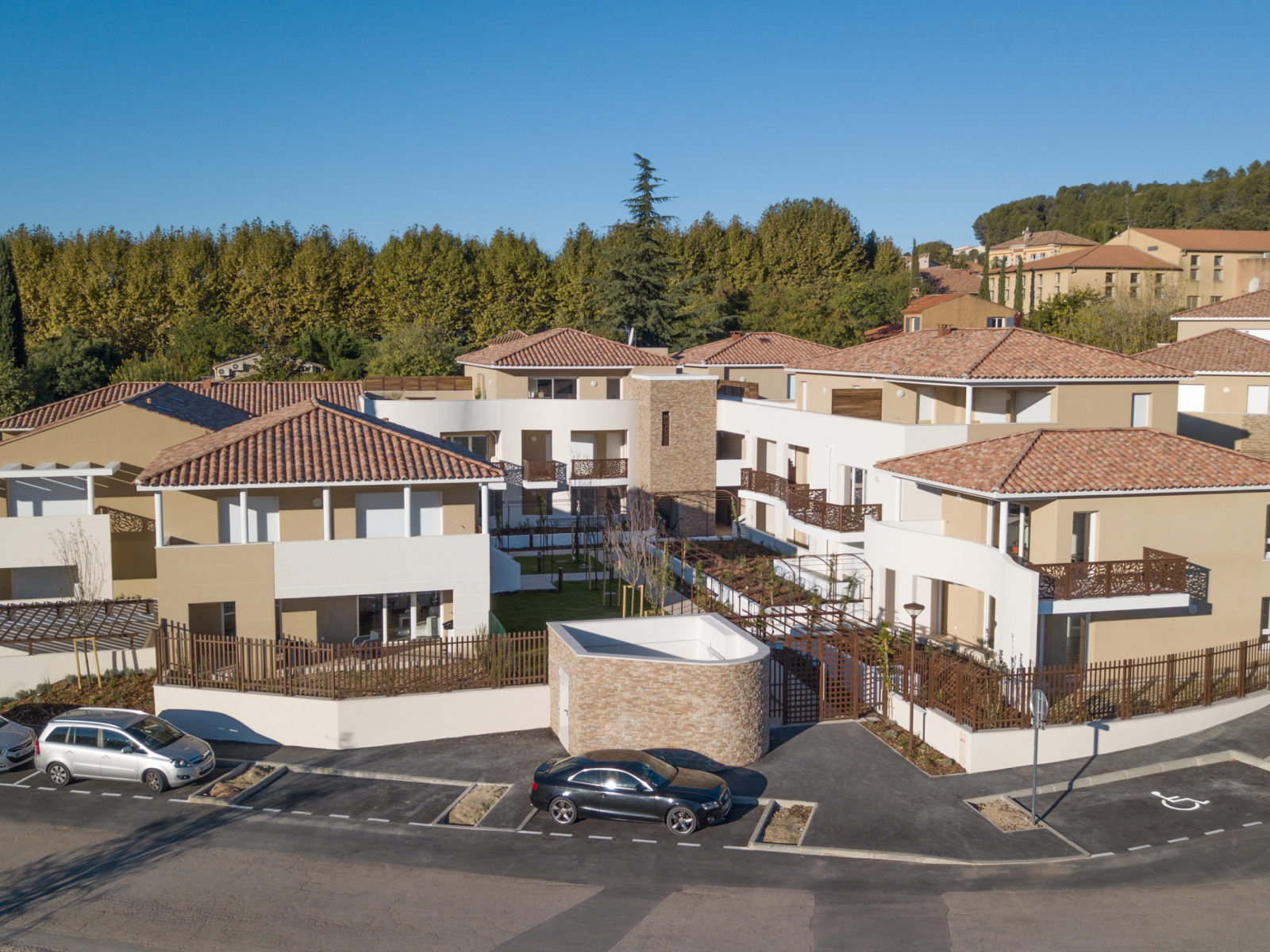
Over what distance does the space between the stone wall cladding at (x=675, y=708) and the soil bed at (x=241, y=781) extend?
6642 mm

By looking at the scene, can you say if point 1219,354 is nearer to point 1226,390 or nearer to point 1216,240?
point 1226,390

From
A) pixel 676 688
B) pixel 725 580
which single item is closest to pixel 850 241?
pixel 725 580

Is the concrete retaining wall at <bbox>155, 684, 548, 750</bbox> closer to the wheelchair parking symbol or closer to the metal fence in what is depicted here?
the metal fence

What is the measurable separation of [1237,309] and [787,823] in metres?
47.3

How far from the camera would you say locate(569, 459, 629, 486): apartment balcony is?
146 ft

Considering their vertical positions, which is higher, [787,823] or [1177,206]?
[1177,206]

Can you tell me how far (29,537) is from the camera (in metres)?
28.3

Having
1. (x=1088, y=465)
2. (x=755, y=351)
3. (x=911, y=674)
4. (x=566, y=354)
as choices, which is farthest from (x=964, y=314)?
(x=911, y=674)

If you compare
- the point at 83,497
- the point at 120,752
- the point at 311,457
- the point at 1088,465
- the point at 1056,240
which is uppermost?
the point at 1056,240

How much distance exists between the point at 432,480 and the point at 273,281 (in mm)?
50045

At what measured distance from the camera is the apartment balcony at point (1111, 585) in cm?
2392

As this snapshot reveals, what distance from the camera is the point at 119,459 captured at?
30375mm

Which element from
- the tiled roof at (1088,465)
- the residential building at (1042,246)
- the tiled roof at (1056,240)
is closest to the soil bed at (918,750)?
the tiled roof at (1088,465)

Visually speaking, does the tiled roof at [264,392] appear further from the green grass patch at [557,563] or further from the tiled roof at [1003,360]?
the tiled roof at [1003,360]
